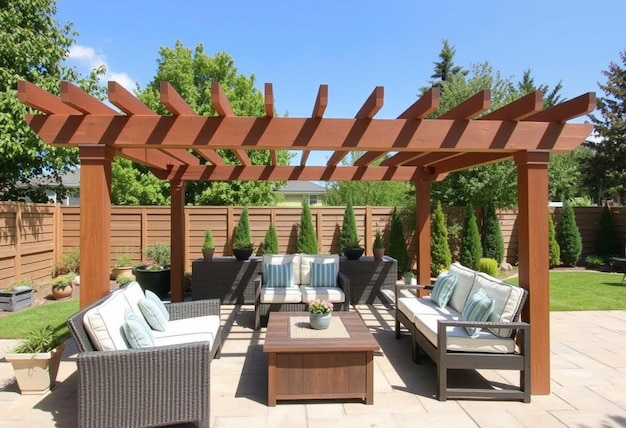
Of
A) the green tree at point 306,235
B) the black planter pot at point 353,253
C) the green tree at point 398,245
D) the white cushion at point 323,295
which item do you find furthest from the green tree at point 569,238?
the white cushion at point 323,295

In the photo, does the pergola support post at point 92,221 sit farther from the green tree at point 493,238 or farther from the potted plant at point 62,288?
the green tree at point 493,238

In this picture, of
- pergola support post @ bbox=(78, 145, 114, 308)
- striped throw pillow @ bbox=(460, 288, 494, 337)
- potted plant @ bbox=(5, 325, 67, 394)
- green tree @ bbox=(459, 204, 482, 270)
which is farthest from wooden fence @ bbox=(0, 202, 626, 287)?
striped throw pillow @ bbox=(460, 288, 494, 337)

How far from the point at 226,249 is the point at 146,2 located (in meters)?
5.60

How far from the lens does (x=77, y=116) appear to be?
360cm

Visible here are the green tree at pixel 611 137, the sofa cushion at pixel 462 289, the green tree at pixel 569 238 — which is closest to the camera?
the sofa cushion at pixel 462 289

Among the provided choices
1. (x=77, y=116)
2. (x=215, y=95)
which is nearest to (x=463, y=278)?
(x=215, y=95)

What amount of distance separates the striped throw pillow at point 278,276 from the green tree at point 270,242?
340cm

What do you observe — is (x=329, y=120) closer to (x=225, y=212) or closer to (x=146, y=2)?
(x=146, y=2)

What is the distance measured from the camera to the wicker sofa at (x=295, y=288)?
222 inches

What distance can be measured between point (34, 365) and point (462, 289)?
14.7ft

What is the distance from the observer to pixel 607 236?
11.9m

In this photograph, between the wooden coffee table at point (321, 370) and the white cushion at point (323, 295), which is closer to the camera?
the wooden coffee table at point (321, 370)

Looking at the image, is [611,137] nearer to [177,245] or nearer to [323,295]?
[323,295]

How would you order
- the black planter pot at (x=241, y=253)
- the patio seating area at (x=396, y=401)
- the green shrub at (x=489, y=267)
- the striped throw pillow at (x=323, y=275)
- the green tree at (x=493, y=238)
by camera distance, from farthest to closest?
the green tree at (x=493, y=238) → the green shrub at (x=489, y=267) → the black planter pot at (x=241, y=253) → the striped throw pillow at (x=323, y=275) → the patio seating area at (x=396, y=401)
